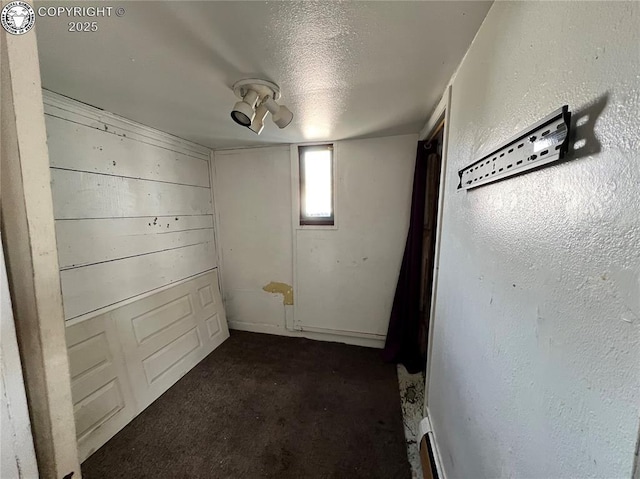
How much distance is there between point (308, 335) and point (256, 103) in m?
2.42

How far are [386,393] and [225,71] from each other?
247cm

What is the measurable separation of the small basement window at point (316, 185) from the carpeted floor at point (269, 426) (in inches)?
58.5

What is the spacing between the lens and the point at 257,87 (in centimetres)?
135

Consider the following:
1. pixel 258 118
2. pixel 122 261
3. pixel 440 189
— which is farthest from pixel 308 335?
pixel 258 118

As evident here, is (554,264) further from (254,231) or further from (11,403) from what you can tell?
(254,231)

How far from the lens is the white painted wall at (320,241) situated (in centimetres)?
246

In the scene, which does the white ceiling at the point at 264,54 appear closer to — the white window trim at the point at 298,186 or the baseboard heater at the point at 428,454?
the white window trim at the point at 298,186

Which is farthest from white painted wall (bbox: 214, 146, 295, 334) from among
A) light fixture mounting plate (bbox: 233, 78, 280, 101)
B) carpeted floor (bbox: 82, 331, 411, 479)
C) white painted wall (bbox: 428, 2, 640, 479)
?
white painted wall (bbox: 428, 2, 640, 479)

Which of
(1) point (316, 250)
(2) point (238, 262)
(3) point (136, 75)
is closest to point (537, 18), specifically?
(3) point (136, 75)

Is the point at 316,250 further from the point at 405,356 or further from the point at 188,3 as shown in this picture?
the point at 188,3

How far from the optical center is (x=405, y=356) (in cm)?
235

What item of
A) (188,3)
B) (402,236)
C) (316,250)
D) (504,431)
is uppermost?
(188,3)

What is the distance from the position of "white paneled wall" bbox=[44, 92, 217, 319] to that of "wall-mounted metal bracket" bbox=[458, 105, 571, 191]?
223cm

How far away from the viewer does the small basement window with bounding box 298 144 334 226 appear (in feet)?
8.61
